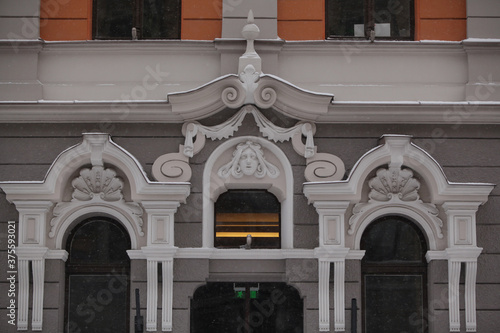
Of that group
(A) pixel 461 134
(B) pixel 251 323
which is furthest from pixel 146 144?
(A) pixel 461 134

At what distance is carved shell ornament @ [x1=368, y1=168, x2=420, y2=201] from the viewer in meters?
11.7

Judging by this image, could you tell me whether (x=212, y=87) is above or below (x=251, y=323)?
above

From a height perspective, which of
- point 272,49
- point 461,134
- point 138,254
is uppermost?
point 272,49

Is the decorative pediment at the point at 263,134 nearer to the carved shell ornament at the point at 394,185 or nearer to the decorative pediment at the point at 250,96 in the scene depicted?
the decorative pediment at the point at 250,96

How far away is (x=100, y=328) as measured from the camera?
11758 millimetres

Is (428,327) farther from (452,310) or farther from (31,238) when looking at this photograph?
(31,238)

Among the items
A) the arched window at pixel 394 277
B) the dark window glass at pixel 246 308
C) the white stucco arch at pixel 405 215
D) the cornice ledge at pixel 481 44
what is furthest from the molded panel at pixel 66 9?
the cornice ledge at pixel 481 44

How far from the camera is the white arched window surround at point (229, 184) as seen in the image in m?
11.8

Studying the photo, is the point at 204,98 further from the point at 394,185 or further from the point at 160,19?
the point at 394,185

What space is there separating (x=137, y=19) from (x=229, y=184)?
253 centimetres

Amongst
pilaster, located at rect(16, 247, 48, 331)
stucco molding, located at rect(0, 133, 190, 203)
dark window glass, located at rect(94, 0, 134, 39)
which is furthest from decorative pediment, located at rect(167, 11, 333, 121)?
pilaster, located at rect(16, 247, 48, 331)

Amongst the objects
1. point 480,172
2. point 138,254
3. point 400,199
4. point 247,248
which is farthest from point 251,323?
point 480,172

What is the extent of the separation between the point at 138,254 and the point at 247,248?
4.46 ft

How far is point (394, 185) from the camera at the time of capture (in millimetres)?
11727
